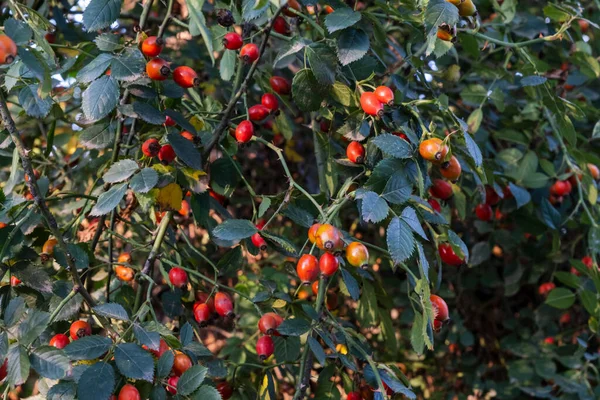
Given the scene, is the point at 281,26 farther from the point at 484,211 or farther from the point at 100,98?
the point at 484,211

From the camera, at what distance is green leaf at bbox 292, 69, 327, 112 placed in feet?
4.20

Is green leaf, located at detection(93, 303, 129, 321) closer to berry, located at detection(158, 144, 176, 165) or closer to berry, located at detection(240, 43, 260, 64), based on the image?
berry, located at detection(158, 144, 176, 165)

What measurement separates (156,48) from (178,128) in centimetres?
24

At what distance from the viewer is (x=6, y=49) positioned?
3.07 feet

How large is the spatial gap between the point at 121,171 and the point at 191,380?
40 cm

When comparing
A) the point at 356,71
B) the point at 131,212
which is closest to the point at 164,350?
the point at 131,212

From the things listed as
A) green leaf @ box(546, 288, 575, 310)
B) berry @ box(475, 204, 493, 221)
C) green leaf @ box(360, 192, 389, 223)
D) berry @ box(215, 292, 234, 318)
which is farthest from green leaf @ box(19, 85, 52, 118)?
green leaf @ box(546, 288, 575, 310)

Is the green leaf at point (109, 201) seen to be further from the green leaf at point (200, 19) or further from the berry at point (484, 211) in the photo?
the berry at point (484, 211)

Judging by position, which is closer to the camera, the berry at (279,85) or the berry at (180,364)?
the berry at (180,364)

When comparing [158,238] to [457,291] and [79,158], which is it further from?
[457,291]

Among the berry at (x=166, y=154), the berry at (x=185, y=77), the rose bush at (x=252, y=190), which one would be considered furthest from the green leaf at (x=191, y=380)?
the berry at (x=185, y=77)

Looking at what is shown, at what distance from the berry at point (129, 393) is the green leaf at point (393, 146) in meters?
0.54

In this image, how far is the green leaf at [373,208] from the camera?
108 centimetres

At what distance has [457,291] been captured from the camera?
2.44m
